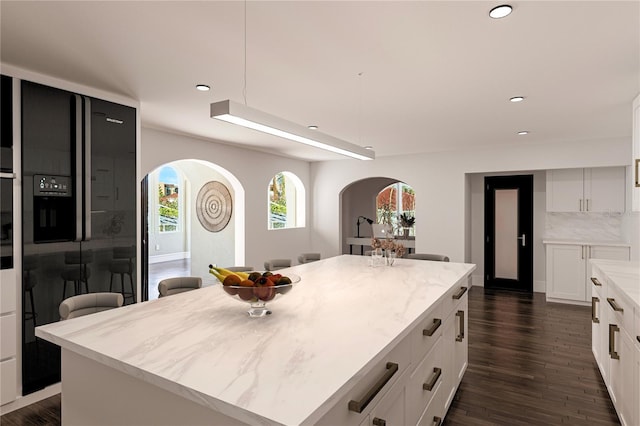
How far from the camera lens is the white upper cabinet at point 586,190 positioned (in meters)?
5.70

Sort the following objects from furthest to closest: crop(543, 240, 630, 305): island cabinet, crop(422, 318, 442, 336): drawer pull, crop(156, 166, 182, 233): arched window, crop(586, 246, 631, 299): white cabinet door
→ crop(156, 166, 182, 233): arched window, crop(543, 240, 630, 305): island cabinet, crop(586, 246, 631, 299): white cabinet door, crop(422, 318, 442, 336): drawer pull

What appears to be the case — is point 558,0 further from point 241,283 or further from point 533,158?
point 533,158

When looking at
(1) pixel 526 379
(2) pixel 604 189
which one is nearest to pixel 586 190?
(2) pixel 604 189

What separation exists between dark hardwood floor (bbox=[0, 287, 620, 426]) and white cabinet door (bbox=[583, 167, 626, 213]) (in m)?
1.76

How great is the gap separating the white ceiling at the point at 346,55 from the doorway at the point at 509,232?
2677 mm

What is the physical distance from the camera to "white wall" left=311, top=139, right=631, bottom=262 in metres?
5.69

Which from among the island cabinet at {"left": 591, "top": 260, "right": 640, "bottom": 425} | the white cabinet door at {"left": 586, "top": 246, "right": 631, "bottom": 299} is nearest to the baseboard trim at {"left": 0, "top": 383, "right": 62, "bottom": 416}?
the island cabinet at {"left": 591, "top": 260, "right": 640, "bottom": 425}

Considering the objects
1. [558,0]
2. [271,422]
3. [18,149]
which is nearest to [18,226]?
[18,149]

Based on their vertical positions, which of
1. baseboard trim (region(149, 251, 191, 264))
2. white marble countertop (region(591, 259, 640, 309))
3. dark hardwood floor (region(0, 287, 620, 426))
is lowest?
dark hardwood floor (region(0, 287, 620, 426))

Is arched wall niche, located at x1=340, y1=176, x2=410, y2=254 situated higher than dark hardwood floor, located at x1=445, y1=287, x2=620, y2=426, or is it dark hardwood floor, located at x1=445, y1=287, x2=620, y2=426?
arched wall niche, located at x1=340, y1=176, x2=410, y2=254

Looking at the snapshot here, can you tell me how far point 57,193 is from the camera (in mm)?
3004

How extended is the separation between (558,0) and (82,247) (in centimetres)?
369

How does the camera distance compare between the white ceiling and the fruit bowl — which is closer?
the fruit bowl

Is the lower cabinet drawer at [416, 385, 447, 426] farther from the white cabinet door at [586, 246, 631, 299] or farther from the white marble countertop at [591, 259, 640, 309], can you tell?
the white cabinet door at [586, 246, 631, 299]
